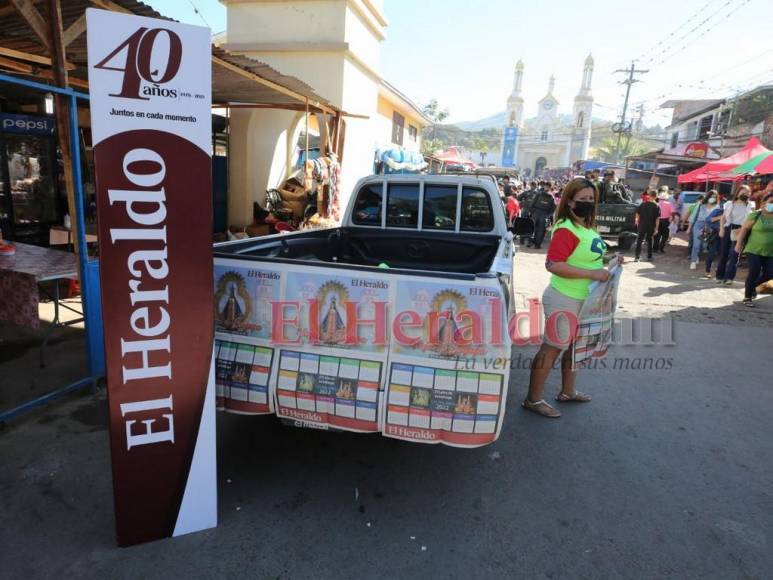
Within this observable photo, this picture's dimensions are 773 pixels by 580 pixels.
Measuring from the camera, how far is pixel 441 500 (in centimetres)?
295

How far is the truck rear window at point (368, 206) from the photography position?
539cm

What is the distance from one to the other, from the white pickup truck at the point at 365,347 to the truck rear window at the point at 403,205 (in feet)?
7.95

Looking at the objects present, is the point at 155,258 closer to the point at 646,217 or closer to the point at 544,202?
the point at 646,217

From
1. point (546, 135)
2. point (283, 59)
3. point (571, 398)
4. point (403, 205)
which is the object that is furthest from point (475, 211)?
point (546, 135)

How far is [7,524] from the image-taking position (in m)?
2.58

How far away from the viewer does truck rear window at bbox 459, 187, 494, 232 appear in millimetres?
5133

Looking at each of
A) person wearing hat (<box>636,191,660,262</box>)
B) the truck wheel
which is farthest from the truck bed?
the truck wheel

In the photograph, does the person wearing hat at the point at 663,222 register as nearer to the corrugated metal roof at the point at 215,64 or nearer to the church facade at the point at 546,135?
the corrugated metal roof at the point at 215,64

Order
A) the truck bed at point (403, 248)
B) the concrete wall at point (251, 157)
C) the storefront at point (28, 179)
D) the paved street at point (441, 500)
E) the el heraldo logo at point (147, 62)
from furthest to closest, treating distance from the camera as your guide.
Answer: the concrete wall at point (251, 157), the storefront at point (28, 179), the truck bed at point (403, 248), the paved street at point (441, 500), the el heraldo logo at point (147, 62)

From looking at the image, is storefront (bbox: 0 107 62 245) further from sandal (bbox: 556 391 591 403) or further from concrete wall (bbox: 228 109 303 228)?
sandal (bbox: 556 391 591 403)

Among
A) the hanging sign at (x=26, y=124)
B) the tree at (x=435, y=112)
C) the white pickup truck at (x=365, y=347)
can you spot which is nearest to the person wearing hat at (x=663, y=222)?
the white pickup truck at (x=365, y=347)

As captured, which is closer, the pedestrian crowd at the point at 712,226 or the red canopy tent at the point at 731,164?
the pedestrian crowd at the point at 712,226

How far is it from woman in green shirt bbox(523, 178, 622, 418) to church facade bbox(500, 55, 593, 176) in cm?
9142

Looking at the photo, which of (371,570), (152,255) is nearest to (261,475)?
(371,570)
